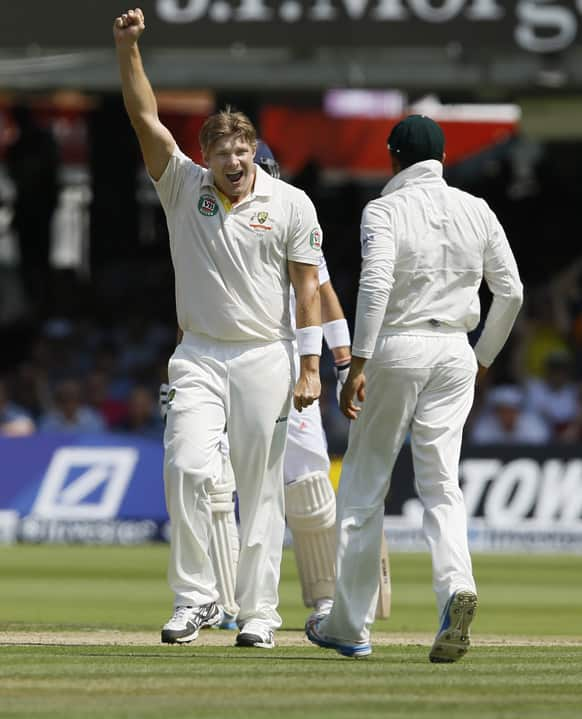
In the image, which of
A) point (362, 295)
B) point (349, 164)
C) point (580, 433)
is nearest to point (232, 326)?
point (362, 295)

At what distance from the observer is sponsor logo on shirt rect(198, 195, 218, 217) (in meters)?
7.55

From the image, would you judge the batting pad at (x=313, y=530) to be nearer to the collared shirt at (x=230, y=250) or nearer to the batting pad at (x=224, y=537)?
the batting pad at (x=224, y=537)

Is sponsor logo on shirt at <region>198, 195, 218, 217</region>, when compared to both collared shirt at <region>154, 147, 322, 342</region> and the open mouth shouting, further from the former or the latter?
the open mouth shouting

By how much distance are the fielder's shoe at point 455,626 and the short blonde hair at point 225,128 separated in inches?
80.9

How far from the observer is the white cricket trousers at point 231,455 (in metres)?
7.45

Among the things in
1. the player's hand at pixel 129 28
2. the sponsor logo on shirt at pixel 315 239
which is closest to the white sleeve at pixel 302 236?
the sponsor logo on shirt at pixel 315 239

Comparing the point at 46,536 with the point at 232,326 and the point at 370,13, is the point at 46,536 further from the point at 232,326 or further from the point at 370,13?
the point at 232,326

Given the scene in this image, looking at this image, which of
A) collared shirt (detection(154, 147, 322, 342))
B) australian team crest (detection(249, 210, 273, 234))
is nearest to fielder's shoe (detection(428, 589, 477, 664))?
collared shirt (detection(154, 147, 322, 342))

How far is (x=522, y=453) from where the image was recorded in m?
16.5

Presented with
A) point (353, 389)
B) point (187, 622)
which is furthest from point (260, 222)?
point (187, 622)

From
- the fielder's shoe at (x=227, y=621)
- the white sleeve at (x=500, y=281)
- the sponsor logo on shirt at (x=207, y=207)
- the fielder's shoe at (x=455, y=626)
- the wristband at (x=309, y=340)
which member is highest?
the sponsor logo on shirt at (x=207, y=207)

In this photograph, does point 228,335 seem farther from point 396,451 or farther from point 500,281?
point 500,281

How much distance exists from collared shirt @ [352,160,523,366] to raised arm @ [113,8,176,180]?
2.94 feet

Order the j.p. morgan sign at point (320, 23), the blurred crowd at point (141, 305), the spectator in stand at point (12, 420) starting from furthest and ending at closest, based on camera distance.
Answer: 1. the blurred crowd at point (141, 305)
2. the spectator in stand at point (12, 420)
3. the j.p. morgan sign at point (320, 23)
